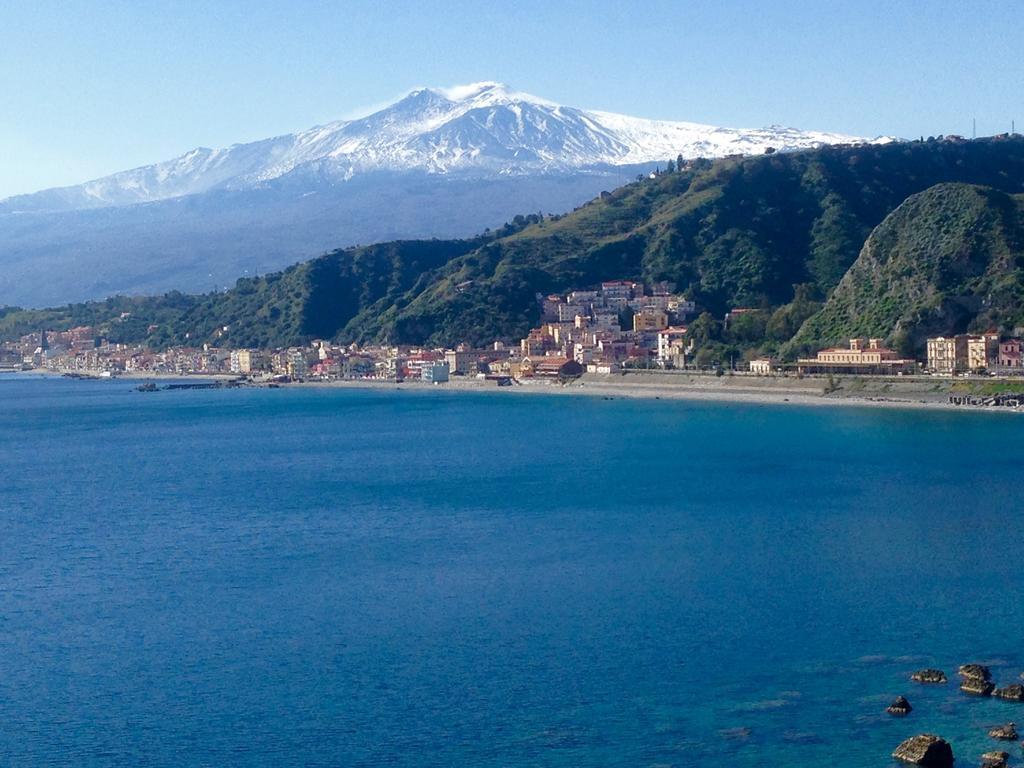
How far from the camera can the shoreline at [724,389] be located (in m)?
37.4

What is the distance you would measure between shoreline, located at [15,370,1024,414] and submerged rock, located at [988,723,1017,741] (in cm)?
2457

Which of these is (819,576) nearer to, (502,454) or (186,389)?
(502,454)

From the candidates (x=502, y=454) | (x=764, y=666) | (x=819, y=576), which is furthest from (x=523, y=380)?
(x=764, y=666)

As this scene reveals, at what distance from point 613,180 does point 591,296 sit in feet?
323

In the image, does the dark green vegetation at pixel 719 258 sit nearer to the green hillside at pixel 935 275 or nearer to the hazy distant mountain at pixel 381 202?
the green hillside at pixel 935 275

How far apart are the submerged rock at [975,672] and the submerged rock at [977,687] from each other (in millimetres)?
37

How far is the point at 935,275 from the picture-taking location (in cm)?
4369

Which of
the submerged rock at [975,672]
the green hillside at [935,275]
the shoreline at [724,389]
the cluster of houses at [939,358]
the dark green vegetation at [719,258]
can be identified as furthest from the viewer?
the dark green vegetation at [719,258]

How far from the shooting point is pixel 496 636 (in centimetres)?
1390

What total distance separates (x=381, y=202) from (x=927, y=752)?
511ft

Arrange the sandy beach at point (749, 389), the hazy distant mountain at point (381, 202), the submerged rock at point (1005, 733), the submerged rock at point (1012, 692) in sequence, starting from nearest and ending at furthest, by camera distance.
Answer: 1. the submerged rock at point (1005, 733)
2. the submerged rock at point (1012, 692)
3. the sandy beach at point (749, 389)
4. the hazy distant mountain at point (381, 202)

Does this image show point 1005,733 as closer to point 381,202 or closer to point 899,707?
point 899,707

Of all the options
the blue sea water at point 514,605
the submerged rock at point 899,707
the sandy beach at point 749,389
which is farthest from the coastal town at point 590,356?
the submerged rock at point 899,707

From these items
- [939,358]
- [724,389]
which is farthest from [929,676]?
[724,389]
